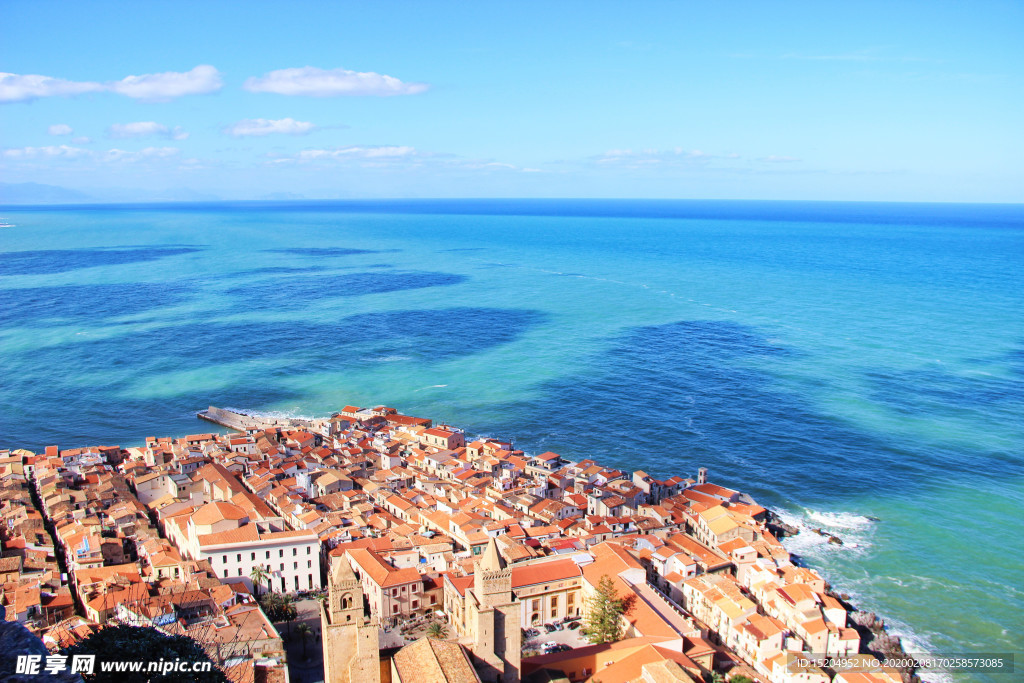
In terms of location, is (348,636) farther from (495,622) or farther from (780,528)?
(780,528)

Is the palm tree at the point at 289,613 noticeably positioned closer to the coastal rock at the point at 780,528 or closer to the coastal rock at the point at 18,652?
the coastal rock at the point at 18,652

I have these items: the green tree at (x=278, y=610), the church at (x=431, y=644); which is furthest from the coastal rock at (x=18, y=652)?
the green tree at (x=278, y=610)

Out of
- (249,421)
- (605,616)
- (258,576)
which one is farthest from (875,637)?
(249,421)

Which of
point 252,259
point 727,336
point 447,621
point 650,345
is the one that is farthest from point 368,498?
point 252,259

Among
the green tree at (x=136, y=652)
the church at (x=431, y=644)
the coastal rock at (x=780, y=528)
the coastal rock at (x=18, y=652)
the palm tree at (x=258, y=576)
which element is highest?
the coastal rock at (x=18, y=652)

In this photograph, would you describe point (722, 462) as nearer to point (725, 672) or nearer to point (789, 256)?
point (725, 672)
